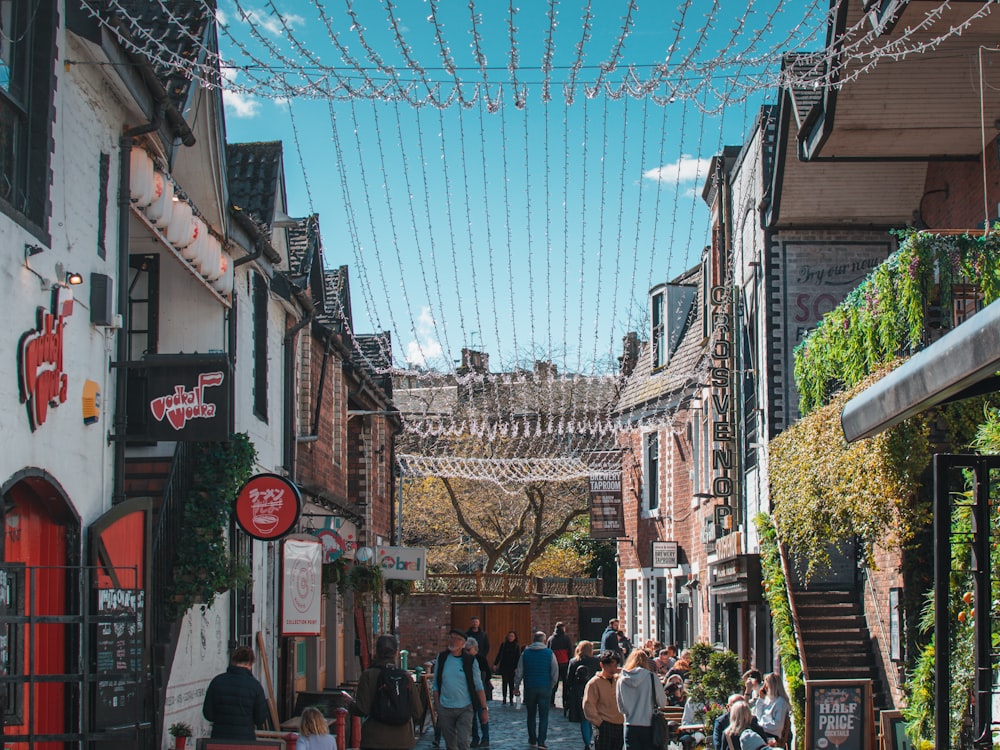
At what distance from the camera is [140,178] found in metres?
11.8

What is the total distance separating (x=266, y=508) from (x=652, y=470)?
1893cm

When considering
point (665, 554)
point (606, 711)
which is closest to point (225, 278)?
point (606, 711)

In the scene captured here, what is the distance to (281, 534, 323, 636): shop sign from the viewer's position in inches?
732

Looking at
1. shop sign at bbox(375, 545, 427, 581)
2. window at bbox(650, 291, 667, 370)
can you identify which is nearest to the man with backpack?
shop sign at bbox(375, 545, 427, 581)

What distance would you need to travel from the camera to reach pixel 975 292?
14.2 m

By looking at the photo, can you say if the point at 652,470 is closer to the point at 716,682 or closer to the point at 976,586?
the point at 716,682

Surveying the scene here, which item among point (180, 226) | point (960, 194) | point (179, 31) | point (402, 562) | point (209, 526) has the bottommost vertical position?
point (402, 562)

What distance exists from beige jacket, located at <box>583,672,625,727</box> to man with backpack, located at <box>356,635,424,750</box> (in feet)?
7.33

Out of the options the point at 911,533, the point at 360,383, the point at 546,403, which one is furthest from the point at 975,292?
the point at 546,403

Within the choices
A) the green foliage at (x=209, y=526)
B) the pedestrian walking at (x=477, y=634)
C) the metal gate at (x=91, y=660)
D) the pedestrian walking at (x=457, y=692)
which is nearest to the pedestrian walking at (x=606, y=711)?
the pedestrian walking at (x=457, y=692)

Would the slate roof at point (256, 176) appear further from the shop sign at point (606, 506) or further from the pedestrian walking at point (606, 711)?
the shop sign at point (606, 506)

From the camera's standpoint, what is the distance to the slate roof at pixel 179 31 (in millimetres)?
12977

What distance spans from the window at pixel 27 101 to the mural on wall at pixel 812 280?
1267 centimetres

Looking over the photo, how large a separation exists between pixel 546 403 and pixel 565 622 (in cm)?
853
